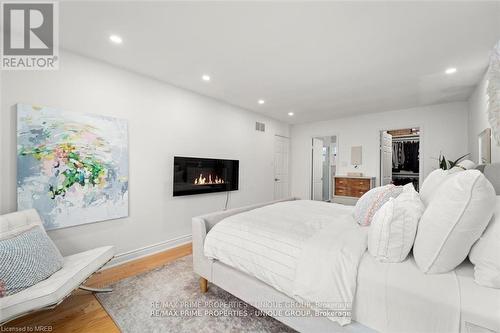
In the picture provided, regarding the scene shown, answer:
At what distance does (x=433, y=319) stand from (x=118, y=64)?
12.0 feet

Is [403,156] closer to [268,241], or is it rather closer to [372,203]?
[372,203]

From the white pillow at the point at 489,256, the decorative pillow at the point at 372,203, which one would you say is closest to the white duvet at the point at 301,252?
the decorative pillow at the point at 372,203

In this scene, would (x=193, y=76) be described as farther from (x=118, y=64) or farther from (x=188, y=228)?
(x=188, y=228)

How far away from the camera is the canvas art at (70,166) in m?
2.06

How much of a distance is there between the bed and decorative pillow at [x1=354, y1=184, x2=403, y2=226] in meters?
0.10

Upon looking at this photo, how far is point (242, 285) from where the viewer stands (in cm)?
169

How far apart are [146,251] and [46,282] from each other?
56.7 inches

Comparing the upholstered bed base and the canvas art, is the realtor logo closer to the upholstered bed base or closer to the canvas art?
the canvas art

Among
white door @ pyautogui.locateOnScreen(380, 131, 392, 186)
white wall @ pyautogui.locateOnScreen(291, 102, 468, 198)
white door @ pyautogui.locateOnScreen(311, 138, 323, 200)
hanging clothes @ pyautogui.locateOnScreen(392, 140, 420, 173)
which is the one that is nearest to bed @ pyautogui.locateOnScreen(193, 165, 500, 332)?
white wall @ pyautogui.locateOnScreen(291, 102, 468, 198)


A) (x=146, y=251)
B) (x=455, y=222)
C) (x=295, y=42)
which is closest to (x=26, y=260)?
(x=146, y=251)

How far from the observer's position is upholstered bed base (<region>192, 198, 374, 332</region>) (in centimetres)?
131

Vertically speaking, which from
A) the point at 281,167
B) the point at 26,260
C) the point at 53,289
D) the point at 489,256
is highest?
the point at 281,167

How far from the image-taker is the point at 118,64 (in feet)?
8.66

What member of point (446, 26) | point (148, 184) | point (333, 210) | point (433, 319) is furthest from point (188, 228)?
point (446, 26)
